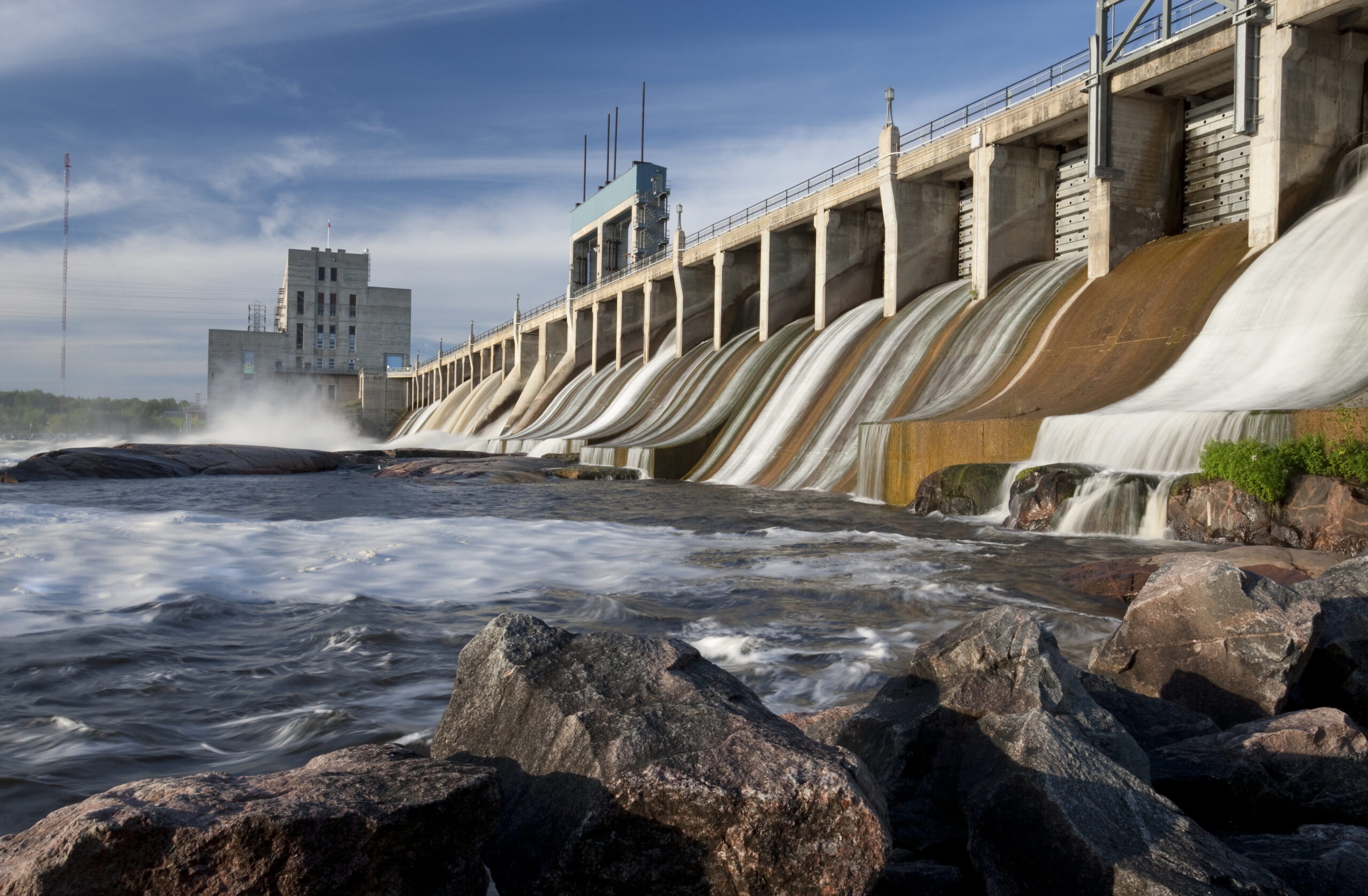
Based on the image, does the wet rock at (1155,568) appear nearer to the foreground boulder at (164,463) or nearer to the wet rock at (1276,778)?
the wet rock at (1276,778)

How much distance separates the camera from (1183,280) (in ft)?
52.0

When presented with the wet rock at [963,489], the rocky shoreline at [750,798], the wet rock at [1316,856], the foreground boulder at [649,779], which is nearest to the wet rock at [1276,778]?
the rocky shoreline at [750,798]

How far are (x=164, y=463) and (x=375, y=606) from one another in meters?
20.8

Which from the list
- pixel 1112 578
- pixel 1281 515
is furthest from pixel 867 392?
pixel 1112 578

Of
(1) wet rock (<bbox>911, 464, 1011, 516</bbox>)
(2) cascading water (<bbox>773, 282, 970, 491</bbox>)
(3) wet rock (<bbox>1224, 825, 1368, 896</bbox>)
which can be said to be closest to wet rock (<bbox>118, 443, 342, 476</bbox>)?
(2) cascading water (<bbox>773, 282, 970, 491</bbox>)

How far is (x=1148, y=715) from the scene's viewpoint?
13.1ft

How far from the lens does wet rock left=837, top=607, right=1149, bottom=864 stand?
3.20 metres

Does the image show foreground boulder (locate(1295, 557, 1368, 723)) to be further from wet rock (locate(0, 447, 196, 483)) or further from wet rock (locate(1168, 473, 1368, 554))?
wet rock (locate(0, 447, 196, 483))

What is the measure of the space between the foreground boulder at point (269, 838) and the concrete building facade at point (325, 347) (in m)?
78.4

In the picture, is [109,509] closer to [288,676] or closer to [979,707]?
[288,676]

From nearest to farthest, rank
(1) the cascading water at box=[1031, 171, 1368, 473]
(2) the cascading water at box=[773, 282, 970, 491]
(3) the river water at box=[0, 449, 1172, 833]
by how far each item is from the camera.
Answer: (3) the river water at box=[0, 449, 1172, 833] < (1) the cascading water at box=[1031, 171, 1368, 473] < (2) the cascading water at box=[773, 282, 970, 491]

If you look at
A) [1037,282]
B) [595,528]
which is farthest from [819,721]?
[1037,282]

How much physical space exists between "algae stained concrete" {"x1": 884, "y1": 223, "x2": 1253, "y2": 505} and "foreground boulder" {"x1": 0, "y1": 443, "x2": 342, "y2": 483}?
1866 centimetres

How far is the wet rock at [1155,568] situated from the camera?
746 cm
